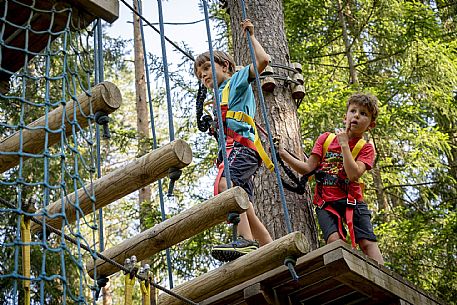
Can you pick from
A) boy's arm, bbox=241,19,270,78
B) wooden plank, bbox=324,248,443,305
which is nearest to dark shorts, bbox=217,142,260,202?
boy's arm, bbox=241,19,270,78

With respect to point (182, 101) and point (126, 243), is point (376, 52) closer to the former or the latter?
point (182, 101)

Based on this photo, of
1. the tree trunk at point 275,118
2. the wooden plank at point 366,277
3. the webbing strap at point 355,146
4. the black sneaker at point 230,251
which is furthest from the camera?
the tree trunk at point 275,118

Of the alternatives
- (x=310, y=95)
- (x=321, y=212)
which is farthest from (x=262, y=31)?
(x=310, y=95)

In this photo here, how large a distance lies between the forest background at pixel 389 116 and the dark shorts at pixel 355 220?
10.1 ft

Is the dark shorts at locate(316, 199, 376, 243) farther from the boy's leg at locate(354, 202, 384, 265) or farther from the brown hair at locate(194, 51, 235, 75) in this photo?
the brown hair at locate(194, 51, 235, 75)

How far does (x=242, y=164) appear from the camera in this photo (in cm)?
372

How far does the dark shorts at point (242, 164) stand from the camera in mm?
3682

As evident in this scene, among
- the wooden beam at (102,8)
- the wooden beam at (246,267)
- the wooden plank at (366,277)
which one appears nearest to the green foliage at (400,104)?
the wooden plank at (366,277)

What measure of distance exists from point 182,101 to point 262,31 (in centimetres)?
464

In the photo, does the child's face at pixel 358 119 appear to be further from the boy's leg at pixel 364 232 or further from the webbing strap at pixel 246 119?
the webbing strap at pixel 246 119

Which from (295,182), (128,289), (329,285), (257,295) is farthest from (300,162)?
(128,289)

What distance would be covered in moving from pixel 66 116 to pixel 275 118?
67.6 inches

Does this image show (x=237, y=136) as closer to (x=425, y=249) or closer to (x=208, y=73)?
(x=208, y=73)

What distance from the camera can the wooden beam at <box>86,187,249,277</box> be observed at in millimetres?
3020
